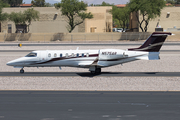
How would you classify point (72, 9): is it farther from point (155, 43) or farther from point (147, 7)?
point (155, 43)

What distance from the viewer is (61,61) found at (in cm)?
2923

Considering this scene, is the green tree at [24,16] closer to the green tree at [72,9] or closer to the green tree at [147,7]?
the green tree at [72,9]

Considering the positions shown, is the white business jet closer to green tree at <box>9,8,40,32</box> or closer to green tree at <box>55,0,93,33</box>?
green tree at <box>55,0,93,33</box>
